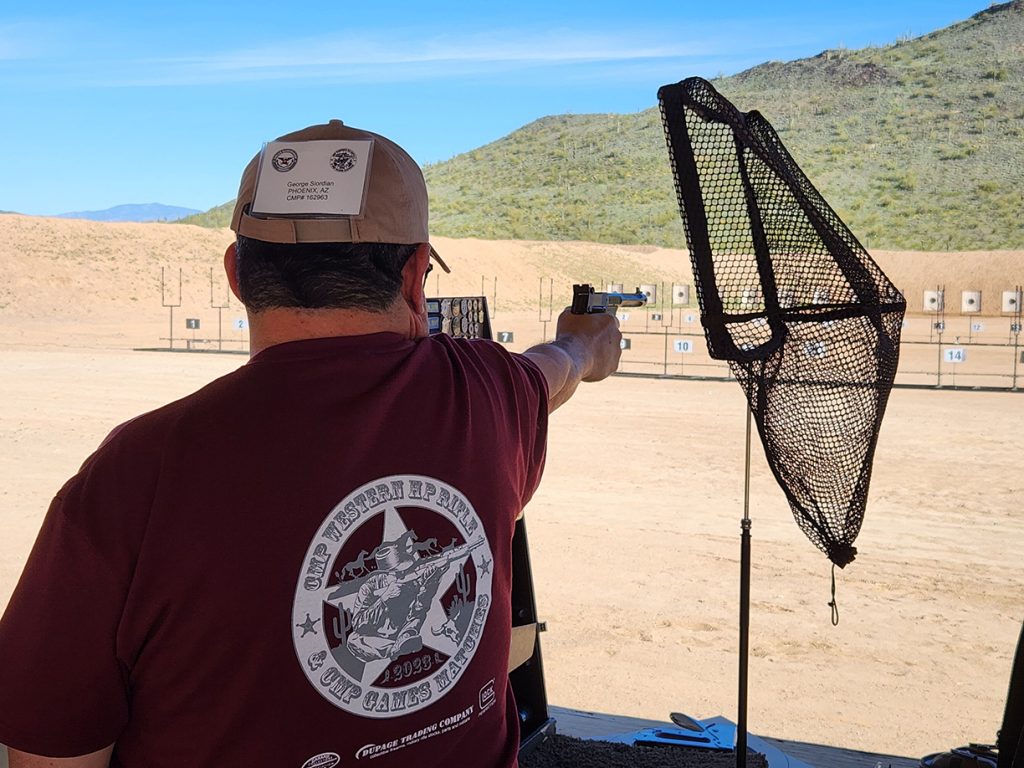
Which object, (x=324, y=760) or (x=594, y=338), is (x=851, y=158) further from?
(x=324, y=760)

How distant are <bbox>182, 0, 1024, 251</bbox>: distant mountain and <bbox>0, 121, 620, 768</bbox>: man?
1869 inches

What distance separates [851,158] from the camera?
57.9 meters

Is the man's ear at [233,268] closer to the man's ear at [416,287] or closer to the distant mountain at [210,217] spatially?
the man's ear at [416,287]

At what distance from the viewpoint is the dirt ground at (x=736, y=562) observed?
404 centimetres

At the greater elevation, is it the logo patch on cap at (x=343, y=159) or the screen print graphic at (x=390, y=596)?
the logo patch on cap at (x=343, y=159)

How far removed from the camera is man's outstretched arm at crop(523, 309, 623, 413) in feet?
5.46

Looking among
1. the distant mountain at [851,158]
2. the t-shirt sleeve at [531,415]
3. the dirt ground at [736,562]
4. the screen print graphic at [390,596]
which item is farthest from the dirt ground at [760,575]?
the distant mountain at [851,158]

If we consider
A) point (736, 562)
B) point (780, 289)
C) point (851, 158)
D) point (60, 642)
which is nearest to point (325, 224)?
point (60, 642)

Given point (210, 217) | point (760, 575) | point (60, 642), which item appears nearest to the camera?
point (60, 642)

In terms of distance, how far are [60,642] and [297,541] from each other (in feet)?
0.82

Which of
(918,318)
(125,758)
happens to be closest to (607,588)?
(125,758)

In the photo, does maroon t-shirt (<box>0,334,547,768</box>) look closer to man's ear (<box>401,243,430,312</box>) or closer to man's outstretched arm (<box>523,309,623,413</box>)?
man's ear (<box>401,243,430,312</box>)

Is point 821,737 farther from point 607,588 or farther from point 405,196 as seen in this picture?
point 405,196

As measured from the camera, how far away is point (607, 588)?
5406 millimetres
